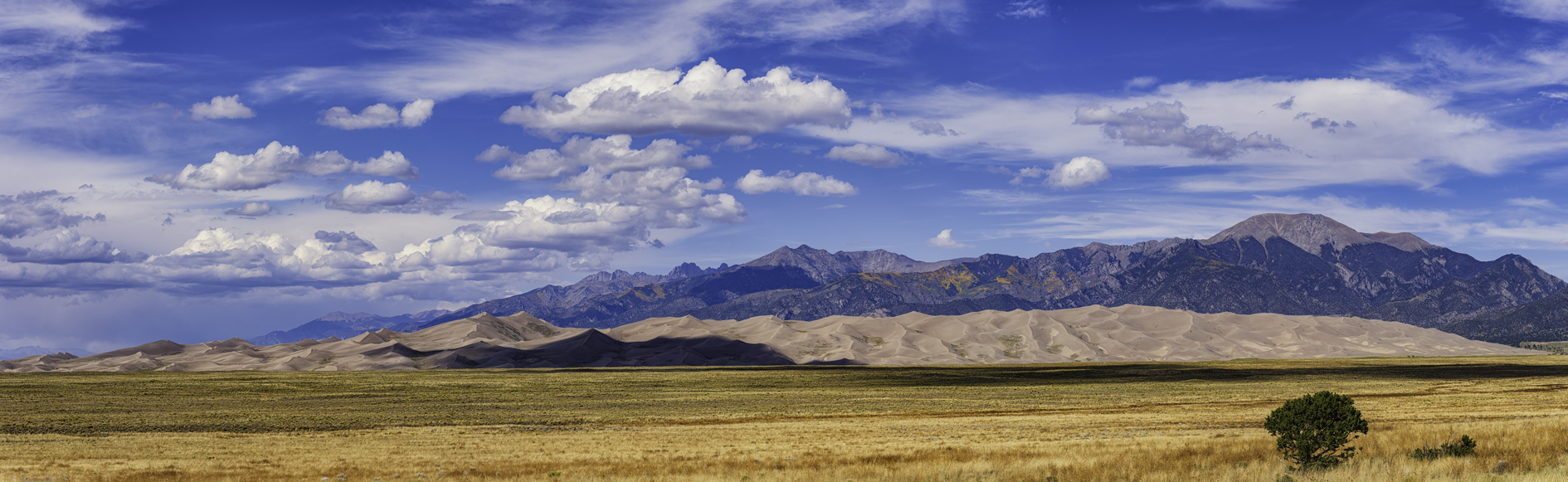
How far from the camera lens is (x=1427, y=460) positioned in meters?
24.8

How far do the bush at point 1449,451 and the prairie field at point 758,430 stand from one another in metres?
0.48

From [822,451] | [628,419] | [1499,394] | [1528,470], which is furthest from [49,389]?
[1499,394]

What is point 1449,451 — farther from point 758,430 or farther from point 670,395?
point 670,395

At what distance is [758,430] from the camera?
53.4 m

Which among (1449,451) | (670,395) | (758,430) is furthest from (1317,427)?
(670,395)

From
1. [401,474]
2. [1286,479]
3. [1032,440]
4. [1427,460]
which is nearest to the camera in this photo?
[1286,479]

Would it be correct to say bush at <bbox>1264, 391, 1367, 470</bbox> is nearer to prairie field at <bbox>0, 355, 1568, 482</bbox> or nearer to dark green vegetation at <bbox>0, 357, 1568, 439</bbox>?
prairie field at <bbox>0, 355, 1568, 482</bbox>

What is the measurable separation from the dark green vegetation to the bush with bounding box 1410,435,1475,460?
80.2 feet

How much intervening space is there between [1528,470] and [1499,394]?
6099 cm

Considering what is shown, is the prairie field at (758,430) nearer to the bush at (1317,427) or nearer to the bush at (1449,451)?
the bush at (1449,451)

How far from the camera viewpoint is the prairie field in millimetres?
27750

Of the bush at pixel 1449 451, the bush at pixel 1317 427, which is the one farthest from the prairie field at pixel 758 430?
the bush at pixel 1317 427

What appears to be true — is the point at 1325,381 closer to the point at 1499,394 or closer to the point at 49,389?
the point at 1499,394

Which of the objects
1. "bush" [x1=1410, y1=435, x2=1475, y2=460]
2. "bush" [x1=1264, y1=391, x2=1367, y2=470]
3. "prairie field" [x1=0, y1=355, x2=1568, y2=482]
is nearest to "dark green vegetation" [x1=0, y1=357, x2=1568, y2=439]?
"prairie field" [x1=0, y1=355, x2=1568, y2=482]
